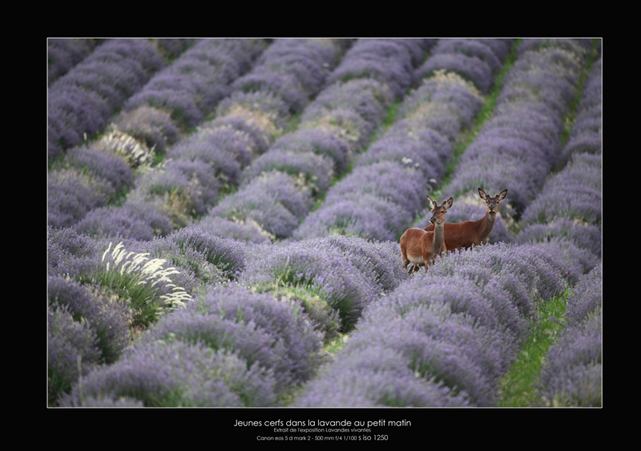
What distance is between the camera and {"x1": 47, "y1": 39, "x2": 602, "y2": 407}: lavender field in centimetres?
282

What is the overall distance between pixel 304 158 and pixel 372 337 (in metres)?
5.69

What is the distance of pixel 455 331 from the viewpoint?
120 inches

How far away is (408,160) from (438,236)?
4.18 metres

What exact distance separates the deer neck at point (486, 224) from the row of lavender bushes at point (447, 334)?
161mm

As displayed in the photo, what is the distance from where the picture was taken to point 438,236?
407cm

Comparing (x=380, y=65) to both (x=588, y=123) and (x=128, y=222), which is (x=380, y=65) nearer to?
(x=588, y=123)

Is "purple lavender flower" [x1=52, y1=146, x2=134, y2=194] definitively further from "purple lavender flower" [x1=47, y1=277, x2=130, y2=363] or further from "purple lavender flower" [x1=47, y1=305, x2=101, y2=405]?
"purple lavender flower" [x1=47, y1=305, x2=101, y2=405]

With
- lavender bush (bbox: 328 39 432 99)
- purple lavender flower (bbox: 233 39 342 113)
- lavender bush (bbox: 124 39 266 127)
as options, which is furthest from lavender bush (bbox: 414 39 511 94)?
lavender bush (bbox: 124 39 266 127)

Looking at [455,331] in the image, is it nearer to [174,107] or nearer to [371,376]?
[371,376]

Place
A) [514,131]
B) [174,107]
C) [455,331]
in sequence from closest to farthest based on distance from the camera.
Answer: [455,331] < [514,131] < [174,107]

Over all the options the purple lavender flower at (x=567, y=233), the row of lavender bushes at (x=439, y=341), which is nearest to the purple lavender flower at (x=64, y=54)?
the purple lavender flower at (x=567, y=233)

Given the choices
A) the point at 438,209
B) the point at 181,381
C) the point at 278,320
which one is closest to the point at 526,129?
the point at 438,209
